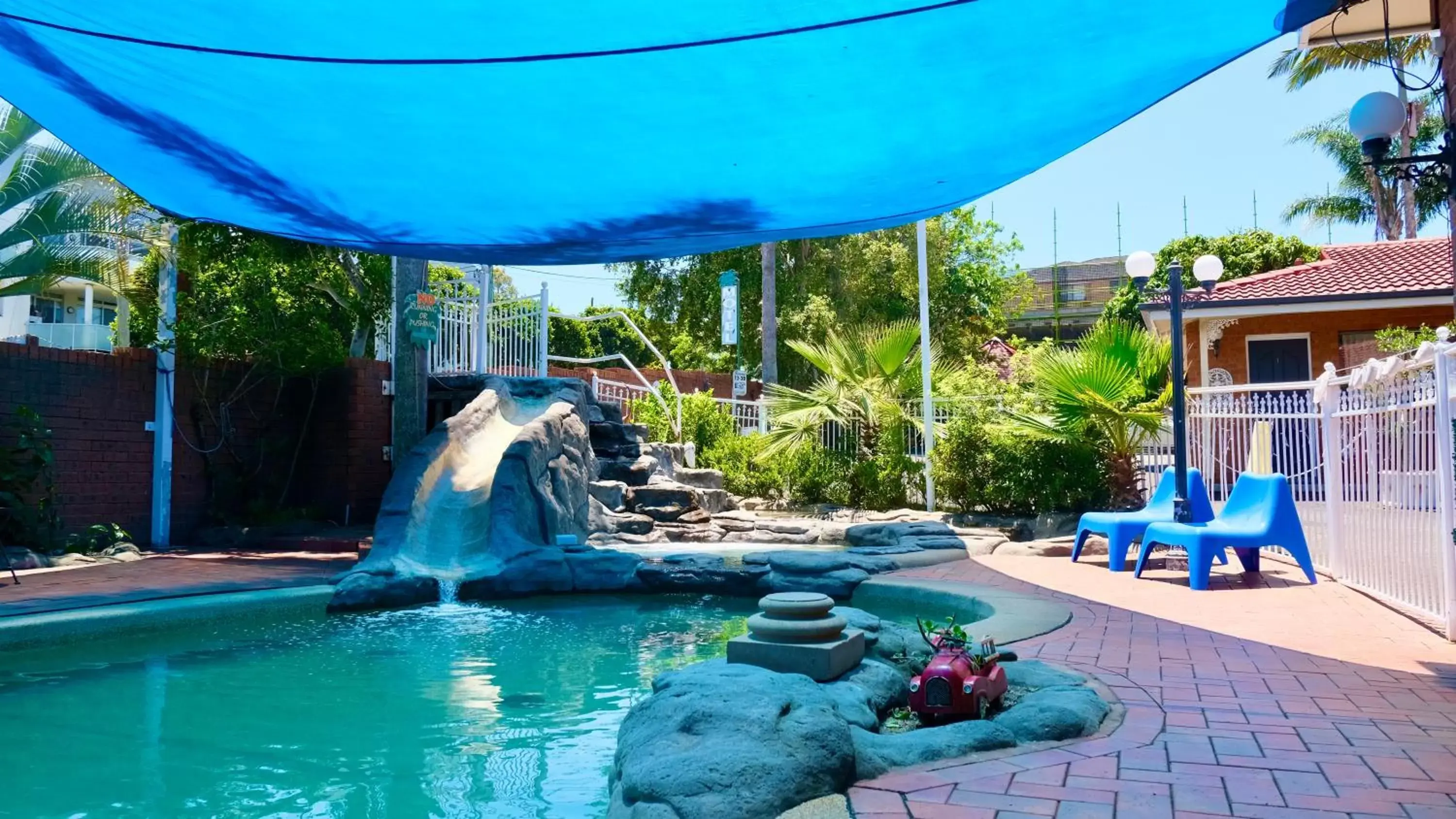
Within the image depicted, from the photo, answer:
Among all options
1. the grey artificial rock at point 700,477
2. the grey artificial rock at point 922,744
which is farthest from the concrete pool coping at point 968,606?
the grey artificial rock at point 700,477

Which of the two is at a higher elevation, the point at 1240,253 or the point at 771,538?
the point at 1240,253

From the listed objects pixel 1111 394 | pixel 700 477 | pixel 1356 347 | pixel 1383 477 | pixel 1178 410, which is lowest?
pixel 700 477

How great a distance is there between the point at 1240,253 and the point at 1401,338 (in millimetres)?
10421

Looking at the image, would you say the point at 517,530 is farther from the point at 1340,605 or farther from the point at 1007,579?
the point at 1340,605

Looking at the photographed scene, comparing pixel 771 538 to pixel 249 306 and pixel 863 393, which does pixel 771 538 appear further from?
pixel 249 306

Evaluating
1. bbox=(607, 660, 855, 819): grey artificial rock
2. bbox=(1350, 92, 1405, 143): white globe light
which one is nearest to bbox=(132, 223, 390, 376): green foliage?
bbox=(607, 660, 855, 819): grey artificial rock

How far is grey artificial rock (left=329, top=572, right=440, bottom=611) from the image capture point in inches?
270

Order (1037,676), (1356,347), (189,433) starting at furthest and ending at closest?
(1356,347)
(189,433)
(1037,676)

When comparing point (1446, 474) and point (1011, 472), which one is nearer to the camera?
point (1446, 474)

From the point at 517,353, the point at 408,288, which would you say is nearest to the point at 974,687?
the point at 408,288

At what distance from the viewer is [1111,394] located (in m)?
9.60

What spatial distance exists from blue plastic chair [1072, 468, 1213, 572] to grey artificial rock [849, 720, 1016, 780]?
434cm

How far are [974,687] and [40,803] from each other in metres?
2.97

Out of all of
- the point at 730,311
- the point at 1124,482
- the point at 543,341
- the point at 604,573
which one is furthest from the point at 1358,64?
the point at 604,573
